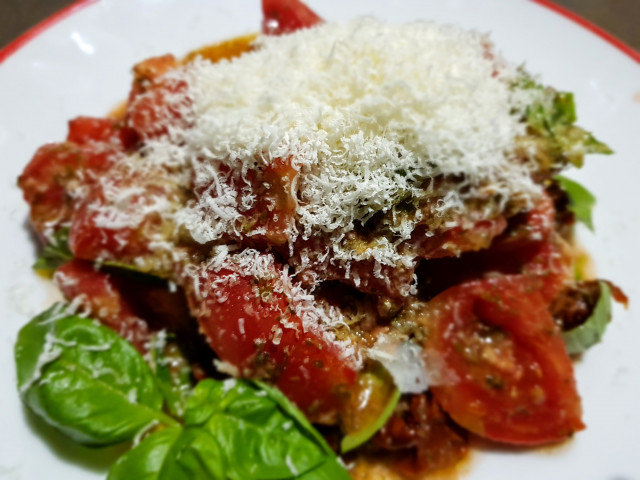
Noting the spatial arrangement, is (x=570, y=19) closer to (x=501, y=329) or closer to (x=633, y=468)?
(x=501, y=329)

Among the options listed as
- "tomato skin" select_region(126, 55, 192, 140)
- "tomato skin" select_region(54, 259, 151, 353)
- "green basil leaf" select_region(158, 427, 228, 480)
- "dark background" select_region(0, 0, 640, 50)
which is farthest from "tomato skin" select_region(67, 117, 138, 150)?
"green basil leaf" select_region(158, 427, 228, 480)

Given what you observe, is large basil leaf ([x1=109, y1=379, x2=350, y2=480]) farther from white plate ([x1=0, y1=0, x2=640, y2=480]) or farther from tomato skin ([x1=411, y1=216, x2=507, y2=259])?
tomato skin ([x1=411, y1=216, x2=507, y2=259])

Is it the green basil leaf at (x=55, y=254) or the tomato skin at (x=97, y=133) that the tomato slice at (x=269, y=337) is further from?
the tomato skin at (x=97, y=133)

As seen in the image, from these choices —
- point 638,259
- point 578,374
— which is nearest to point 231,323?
point 578,374

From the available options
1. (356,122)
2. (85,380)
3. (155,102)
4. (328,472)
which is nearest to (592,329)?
(328,472)

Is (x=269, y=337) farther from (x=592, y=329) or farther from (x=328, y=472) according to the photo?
(x=592, y=329)
